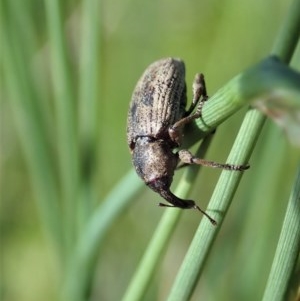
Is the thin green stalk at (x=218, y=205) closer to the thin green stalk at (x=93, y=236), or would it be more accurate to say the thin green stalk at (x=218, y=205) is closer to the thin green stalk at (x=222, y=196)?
the thin green stalk at (x=222, y=196)

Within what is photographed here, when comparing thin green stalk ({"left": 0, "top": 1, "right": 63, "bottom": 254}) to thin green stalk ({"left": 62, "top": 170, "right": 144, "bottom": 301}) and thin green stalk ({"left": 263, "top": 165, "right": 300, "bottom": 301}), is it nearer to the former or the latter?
thin green stalk ({"left": 62, "top": 170, "right": 144, "bottom": 301})

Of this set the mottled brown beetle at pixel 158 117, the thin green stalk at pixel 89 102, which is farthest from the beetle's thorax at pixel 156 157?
the thin green stalk at pixel 89 102

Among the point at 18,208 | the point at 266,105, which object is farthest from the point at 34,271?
the point at 266,105

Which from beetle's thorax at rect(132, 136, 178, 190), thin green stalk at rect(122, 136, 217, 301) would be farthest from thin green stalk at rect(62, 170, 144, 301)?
thin green stalk at rect(122, 136, 217, 301)

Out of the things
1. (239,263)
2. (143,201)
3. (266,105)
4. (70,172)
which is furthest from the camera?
(143,201)

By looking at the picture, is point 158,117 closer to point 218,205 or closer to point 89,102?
point 89,102

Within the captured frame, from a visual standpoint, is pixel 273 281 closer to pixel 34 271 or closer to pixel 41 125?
pixel 41 125

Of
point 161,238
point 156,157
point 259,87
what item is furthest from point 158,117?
point 259,87
